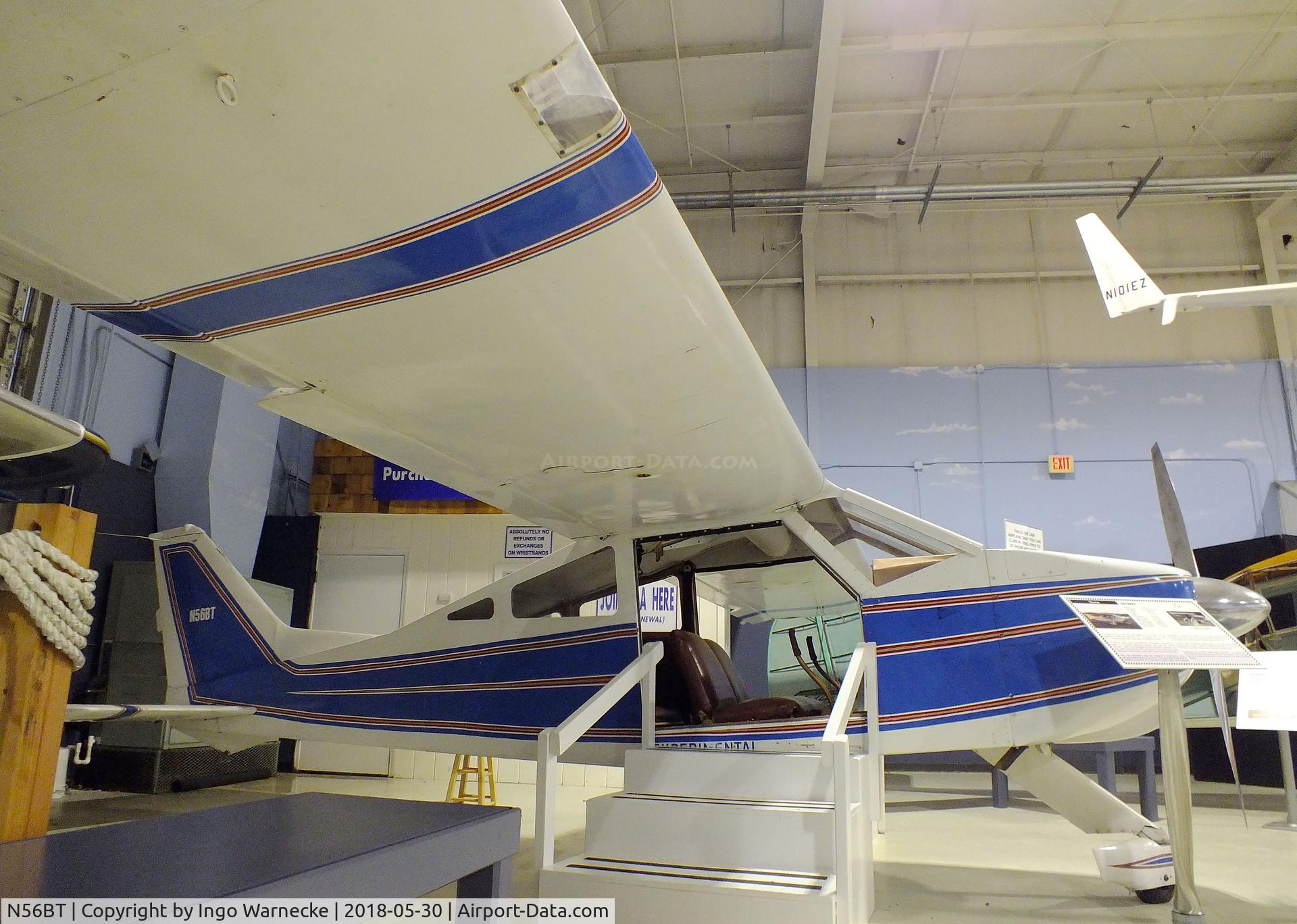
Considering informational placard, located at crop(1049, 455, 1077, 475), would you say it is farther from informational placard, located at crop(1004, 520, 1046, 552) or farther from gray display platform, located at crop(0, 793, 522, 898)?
gray display platform, located at crop(0, 793, 522, 898)

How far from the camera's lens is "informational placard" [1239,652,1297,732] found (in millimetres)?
3570

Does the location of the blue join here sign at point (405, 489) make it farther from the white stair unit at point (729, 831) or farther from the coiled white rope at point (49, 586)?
the coiled white rope at point (49, 586)

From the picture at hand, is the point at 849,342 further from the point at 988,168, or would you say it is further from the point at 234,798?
the point at 234,798

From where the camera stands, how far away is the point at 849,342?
11.7m

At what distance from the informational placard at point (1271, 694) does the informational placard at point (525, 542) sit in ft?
23.5

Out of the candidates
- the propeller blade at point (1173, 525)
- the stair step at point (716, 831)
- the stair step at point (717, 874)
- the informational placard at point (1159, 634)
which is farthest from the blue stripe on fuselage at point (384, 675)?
the propeller blade at point (1173, 525)

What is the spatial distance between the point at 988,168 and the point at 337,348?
1164 centimetres

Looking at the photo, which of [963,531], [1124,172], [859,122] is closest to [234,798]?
[963,531]

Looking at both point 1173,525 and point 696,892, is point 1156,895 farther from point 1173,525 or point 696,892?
point 696,892

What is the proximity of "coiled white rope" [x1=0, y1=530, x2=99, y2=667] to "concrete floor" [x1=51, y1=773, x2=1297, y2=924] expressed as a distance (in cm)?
281

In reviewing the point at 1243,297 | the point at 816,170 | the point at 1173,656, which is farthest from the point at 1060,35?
the point at 1173,656

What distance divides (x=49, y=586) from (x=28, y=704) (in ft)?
0.66

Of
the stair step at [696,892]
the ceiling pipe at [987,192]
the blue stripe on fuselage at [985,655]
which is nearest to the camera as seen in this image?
the stair step at [696,892]

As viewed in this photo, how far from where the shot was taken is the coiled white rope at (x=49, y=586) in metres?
1.23
